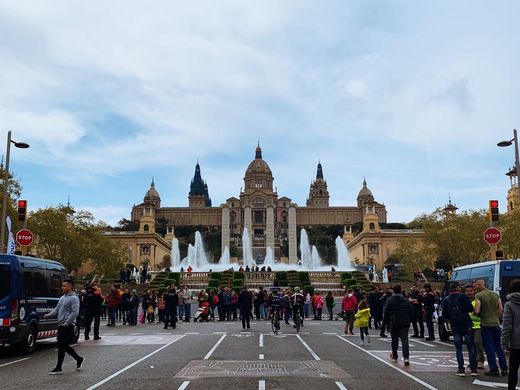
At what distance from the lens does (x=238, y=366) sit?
13781 millimetres

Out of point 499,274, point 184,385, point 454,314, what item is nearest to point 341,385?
point 184,385

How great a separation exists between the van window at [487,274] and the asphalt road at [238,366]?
2.36m

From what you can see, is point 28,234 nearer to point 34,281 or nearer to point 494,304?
point 34,281

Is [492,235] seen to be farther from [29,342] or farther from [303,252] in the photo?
[303,252]

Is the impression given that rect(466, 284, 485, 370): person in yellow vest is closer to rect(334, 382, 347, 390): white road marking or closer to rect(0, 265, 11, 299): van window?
rect(334, 382, 347, 390): white road marking

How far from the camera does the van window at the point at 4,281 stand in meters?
16.1

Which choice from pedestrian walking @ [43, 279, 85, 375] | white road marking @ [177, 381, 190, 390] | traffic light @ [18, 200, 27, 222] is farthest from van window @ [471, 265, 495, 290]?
traffic light @ [18, 200, 27, 222]

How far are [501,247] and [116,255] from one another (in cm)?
4319

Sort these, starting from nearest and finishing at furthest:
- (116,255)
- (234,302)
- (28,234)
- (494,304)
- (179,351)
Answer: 1. (494,304)
2. (179,351)
3. (28,234)
4. (234,302)
5. (116,255)

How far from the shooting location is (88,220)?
2635 inches

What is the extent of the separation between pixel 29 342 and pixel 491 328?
39.0 feet

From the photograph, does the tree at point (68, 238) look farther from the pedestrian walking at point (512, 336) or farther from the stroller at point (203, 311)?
the pedestrian walking at point (512, 336)

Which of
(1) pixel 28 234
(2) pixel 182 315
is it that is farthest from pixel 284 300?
(1) pixel 28 234

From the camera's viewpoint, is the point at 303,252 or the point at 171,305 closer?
the point at 171,305
